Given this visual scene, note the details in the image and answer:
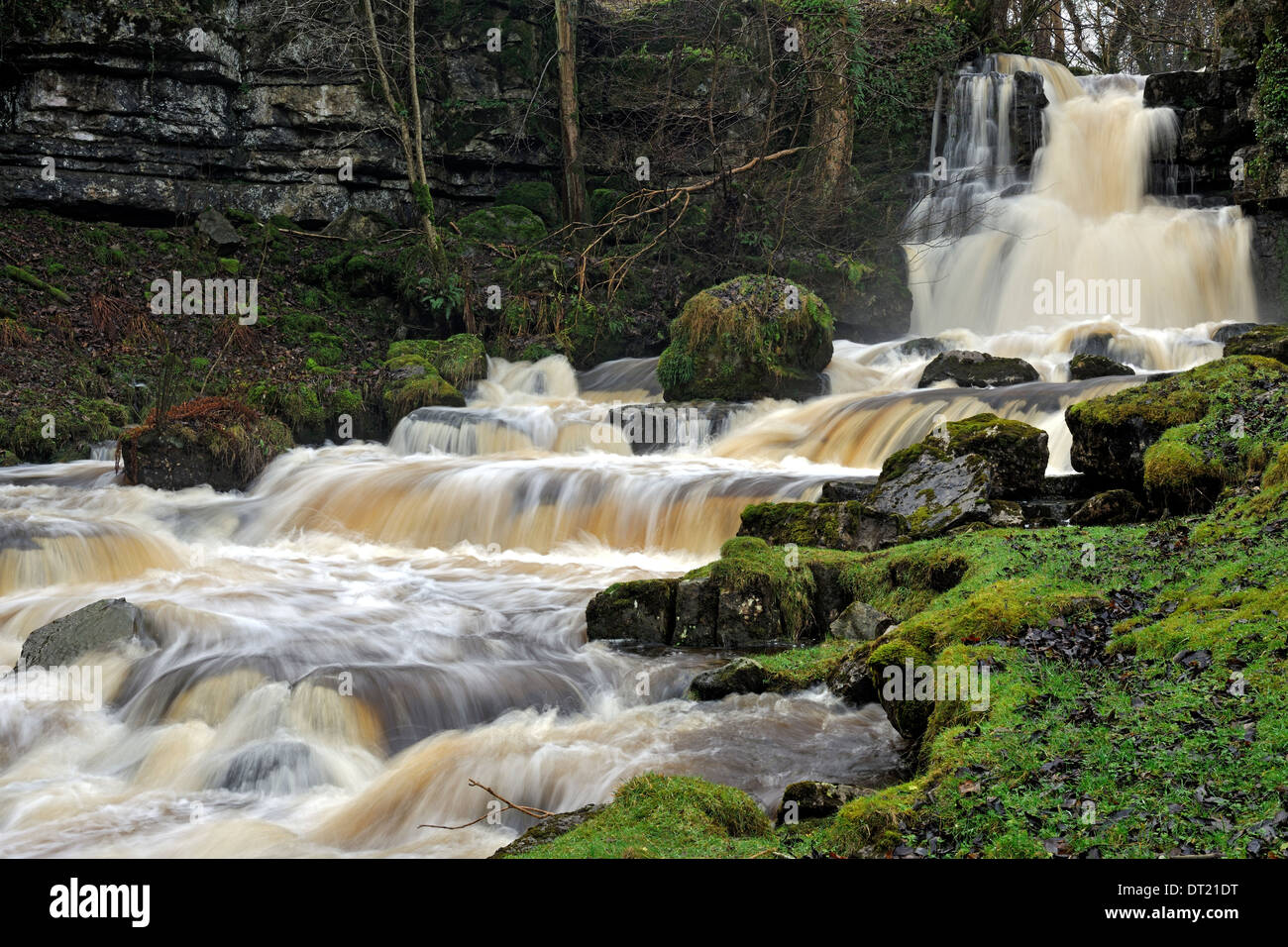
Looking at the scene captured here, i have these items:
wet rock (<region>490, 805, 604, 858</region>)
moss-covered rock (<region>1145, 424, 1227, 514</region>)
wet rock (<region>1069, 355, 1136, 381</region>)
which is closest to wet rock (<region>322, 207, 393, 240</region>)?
wet rock (<region>1069, 355, 1136, 381</region>)

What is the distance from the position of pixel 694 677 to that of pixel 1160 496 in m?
4.07

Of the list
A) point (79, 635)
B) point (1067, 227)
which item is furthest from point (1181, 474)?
point (1067, 227)

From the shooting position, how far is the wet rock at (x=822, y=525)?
30.0 feet

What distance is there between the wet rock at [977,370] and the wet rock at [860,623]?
315 inches

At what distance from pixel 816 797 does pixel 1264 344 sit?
30.3 feet

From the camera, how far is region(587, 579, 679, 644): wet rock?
8305 millimetres

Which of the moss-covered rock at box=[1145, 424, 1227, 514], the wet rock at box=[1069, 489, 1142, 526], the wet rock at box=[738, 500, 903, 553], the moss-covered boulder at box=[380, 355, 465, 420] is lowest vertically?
the wet rock at box=[738, 500, 903, 553]

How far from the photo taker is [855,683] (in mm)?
6629

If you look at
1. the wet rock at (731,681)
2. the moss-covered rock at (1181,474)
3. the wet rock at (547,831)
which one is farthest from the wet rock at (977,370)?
the wet rock at (547,831)

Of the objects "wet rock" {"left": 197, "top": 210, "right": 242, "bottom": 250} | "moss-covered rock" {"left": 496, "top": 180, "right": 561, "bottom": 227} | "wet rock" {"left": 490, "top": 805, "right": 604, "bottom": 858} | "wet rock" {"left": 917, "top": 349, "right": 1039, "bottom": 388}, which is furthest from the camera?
"moss-covered rock" {"left": 496, "top": 180, "right": 561, "bottom": 227}

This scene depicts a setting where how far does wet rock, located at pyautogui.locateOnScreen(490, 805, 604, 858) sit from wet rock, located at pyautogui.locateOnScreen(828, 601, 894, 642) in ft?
10.5

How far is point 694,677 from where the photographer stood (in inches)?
287

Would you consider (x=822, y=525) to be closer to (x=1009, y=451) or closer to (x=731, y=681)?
(x=1009, y=451)

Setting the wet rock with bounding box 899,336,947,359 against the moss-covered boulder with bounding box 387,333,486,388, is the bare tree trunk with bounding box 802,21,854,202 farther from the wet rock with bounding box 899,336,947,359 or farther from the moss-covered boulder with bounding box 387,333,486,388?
the moss-covered boulder with bounding box 387,333,486,388
